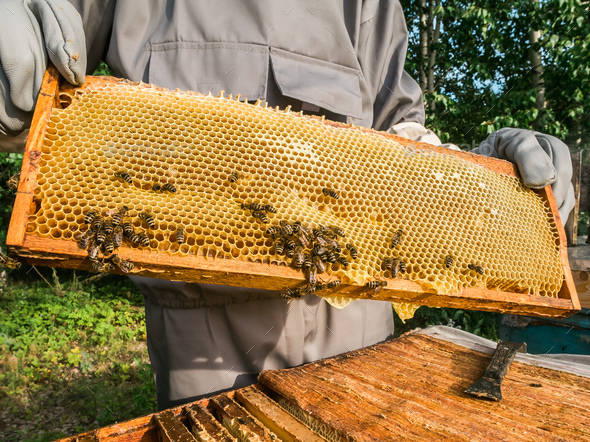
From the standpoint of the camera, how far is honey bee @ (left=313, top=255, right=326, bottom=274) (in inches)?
69.6

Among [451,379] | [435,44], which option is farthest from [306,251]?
[435,44]

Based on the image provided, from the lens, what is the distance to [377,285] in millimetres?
1839

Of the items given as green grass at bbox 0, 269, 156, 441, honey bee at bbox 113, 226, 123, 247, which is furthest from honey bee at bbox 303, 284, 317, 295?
green grass at bbox 0, 269, 156, 441

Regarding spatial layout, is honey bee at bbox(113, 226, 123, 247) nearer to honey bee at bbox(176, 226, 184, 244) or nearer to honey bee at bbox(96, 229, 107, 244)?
honey bee at bbox(96, 229, 107, 244)

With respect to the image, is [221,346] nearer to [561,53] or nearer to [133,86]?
[133,86]

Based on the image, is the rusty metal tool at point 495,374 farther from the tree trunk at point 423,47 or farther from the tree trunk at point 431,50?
the tree trunk at point 423,47

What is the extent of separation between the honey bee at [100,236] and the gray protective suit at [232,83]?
0.95 metres

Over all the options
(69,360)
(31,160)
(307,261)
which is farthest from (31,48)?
(69,360)

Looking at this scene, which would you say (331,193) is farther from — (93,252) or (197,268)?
(93,252)

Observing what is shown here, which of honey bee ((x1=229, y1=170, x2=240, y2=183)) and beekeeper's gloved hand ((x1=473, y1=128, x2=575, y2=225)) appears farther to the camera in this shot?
beekeeper's gloved hand ((x1=473, y1=128, x2=575, y2=225))

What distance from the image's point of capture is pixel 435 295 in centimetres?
197

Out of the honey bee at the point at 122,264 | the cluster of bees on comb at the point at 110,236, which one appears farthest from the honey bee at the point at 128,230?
the honey bee at the point at 122,264

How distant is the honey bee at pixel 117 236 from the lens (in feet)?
5.03

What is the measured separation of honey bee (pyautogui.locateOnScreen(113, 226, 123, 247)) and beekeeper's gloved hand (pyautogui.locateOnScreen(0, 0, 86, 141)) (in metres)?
0.83
